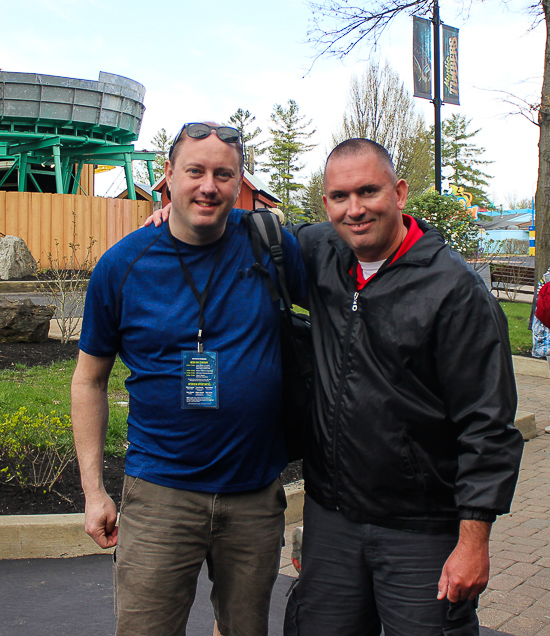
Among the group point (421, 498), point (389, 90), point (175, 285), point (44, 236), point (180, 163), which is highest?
point (389, 90)

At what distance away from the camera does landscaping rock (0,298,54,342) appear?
1035 cm

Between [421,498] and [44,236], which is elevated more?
[44,236]

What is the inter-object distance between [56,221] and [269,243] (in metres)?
23.2

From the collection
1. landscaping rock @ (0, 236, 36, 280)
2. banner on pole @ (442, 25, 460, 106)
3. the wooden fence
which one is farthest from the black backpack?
the wooden fence

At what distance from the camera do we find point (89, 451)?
97.9 inches

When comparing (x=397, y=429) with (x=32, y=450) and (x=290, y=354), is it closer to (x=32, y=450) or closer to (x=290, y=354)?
(x=290, y=354)

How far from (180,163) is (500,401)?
54.2 inches

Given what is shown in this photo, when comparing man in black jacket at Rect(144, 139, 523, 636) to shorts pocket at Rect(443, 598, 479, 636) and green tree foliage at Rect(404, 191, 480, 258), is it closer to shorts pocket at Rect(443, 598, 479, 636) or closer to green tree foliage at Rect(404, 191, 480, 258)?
shorts pocket at Rect(443, 598, 479, 636)

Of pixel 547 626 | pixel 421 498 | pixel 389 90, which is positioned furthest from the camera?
pixel 389 90

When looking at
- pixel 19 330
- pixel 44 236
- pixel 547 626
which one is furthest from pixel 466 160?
pixel 547 626

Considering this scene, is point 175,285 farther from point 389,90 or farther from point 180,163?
point 389,90

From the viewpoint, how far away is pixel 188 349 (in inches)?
91.6

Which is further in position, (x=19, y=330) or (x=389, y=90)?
(x=389, y=90)

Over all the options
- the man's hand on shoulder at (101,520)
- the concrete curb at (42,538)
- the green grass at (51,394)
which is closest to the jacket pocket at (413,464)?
the man's hand on shoulder at (101,520)
